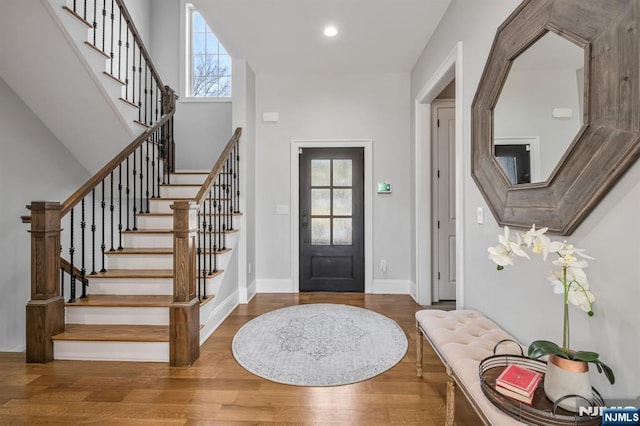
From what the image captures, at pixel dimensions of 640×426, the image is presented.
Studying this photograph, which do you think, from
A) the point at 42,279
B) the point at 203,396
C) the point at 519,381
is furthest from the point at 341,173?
the point at 519,381

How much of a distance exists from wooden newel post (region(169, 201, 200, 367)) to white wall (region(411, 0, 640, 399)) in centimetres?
212

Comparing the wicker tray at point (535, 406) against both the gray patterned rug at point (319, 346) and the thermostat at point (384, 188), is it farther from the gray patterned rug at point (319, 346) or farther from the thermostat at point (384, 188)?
the thermostat at point (384, 188)

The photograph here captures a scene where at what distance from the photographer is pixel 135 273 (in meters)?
3.13

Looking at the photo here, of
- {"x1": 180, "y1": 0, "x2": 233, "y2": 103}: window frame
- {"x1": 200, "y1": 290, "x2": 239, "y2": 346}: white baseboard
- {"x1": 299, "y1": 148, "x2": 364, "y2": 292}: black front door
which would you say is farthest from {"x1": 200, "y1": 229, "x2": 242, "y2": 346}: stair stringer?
{"x1": 180, "y1": 0, "x2": 233, "y2": 103}: window frame

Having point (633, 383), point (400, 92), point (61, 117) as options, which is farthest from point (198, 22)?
point (633, 383)

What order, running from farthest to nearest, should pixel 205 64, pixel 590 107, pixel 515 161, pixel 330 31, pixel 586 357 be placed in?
pixel 205 64 < pixel 330 31 < pixel 515 161 < pixel 590 107 < pixel 586 357

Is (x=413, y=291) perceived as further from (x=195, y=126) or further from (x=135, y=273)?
(x=195, y=126)

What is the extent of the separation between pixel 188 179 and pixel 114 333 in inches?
95.7

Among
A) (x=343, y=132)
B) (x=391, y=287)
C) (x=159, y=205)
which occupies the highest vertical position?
(x=343, y=132)

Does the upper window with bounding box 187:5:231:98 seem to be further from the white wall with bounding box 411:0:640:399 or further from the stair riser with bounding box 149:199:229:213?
the white wall with bounding box 411:0:640:399

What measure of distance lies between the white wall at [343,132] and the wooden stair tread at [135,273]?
1494 millimetres

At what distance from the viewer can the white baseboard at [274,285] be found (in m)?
4.48

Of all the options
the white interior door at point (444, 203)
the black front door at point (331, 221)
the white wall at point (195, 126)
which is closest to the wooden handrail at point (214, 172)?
the black front door at point (331, 221)

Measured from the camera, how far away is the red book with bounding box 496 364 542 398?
1.22 m
